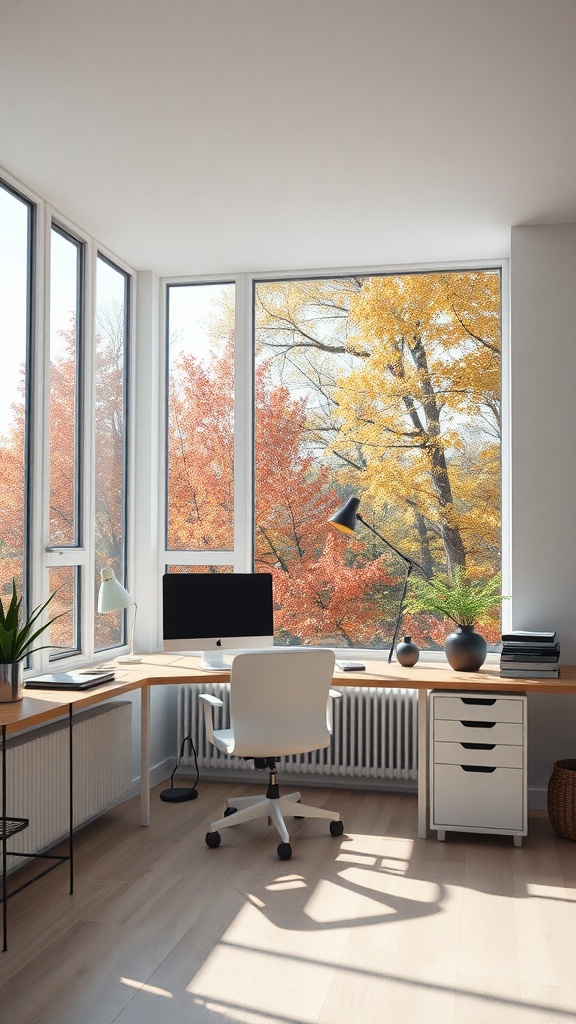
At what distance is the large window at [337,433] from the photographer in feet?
17.0

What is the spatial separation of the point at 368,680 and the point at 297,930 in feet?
4.23

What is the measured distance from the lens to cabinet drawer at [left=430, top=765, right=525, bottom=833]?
3.96 m

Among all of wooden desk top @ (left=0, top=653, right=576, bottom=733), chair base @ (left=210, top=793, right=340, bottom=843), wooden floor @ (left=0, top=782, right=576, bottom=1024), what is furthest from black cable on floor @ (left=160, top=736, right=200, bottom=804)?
wooden desk top @ (left=0, top=653, right=576, bottom=733)

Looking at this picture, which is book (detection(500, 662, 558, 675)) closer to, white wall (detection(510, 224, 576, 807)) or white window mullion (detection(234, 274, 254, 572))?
white wall (detection(510, 224, 576, 807))

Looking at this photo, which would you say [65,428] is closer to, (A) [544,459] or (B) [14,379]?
(B) [14,379]

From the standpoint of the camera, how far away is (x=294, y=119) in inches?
133

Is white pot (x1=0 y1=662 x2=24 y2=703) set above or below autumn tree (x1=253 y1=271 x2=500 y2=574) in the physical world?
below

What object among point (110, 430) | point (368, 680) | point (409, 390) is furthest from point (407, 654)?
point (110, 430)

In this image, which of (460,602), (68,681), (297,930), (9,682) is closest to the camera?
(297,930)

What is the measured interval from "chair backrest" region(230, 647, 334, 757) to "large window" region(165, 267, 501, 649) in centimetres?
146

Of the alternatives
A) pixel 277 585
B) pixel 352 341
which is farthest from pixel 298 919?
pixel 352 341

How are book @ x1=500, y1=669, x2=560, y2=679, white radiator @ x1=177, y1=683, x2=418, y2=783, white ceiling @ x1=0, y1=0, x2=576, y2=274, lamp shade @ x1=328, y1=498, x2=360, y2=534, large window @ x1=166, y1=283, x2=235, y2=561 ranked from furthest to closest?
large window @ x1=166, y1=283, x2=235, y2=561, white radiator @ x1=177, y1=683, x2=418, y2=783, lamp shade @ x1=328, y1=498, x2=360, y2=534, book @ x1=500, y1=669, x2=560, y2=679, white ceiling @ x1=0, y1=0, x2=576, y2=274

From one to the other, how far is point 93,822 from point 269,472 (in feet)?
7.24

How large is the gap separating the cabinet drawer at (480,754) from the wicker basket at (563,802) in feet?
0.73
